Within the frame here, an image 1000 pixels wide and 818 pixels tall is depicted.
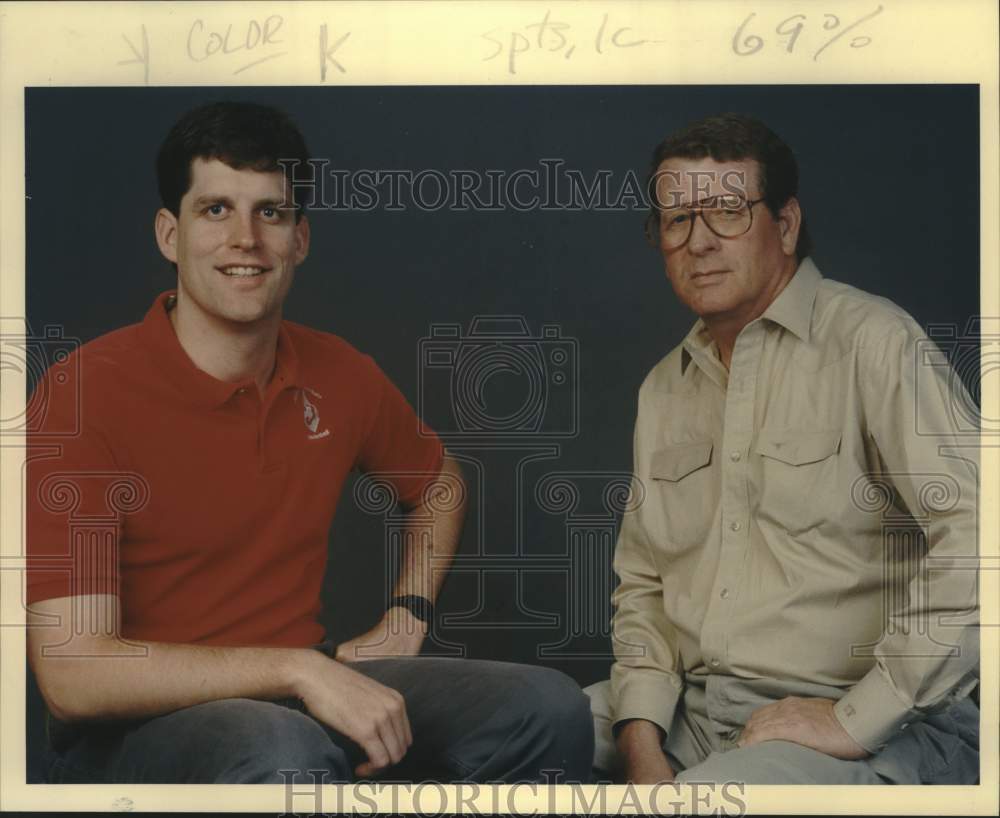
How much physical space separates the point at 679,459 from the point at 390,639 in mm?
895

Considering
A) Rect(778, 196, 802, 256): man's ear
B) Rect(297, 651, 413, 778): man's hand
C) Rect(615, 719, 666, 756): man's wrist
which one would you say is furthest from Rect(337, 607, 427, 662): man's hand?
Rect(778, 196, 802, 256): man's ear

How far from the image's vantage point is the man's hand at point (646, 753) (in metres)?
3.42

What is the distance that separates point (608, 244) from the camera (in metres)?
3.59

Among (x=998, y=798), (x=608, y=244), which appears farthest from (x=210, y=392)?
(x=998, y=798)

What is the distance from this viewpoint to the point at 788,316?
11.2 ft

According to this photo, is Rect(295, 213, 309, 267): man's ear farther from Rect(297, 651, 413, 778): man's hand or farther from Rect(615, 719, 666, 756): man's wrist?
Rect(615, 719, 666, 756): man's wrist

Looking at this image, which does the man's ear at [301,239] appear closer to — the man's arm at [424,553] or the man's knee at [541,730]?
the man's arm at [424,553]

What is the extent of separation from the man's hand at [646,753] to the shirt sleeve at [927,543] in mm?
460

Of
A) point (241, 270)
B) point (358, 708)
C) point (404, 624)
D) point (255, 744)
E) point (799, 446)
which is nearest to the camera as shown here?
point (255, 744)

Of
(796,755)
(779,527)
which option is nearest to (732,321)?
(779,527)

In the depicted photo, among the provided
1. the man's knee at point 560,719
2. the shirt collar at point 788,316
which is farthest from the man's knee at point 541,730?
the shirt collar at point 788,316

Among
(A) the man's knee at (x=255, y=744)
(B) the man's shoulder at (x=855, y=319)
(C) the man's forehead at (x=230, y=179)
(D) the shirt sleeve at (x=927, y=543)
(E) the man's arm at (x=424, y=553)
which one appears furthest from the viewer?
(E) the man's arm at (x=424, y=553)

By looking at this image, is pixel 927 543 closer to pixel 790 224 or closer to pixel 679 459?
pixel 679 459

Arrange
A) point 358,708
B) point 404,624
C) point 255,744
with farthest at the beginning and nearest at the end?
point 404,624, point 358,708, point 255,744
